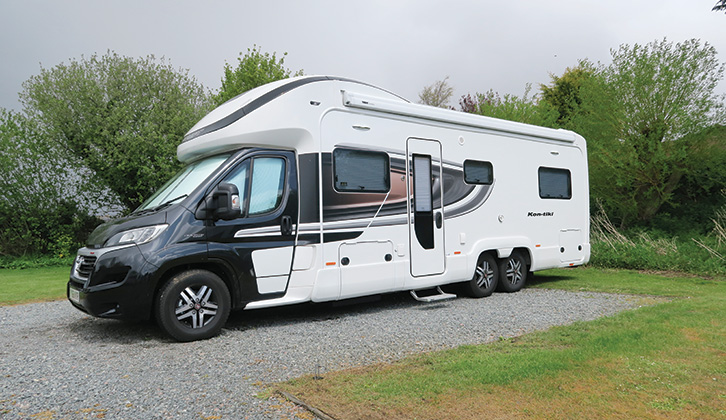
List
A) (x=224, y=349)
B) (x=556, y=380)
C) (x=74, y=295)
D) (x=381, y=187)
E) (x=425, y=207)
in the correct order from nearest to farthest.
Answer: (x=556, y=380), (x=224, y=349), (x=74, y=295), (x=381, y=187), (x=425, y=207)

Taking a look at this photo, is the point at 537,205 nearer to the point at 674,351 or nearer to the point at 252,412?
the point at 674,351

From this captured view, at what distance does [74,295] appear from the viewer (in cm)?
597

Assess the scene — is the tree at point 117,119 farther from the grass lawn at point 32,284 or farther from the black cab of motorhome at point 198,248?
the black cab of motorhome at point 198,248

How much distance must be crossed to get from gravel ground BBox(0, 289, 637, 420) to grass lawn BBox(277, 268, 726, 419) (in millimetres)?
417

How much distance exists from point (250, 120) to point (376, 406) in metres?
3.99

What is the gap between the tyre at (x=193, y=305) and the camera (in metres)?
5.66

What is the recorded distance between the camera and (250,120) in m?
6.43

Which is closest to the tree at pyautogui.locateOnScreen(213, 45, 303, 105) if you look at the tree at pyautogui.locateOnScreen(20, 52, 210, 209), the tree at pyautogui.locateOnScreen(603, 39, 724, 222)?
the tree at pyautogui.locateOnScreen(20, 52, 210, 209)

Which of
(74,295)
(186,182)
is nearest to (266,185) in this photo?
(186,182)

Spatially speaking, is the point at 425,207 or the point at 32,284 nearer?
the point at 425,207

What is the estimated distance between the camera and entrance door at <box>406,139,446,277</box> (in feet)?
24.9

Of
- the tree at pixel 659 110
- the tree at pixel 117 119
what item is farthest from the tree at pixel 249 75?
the tree at pixel 659 110

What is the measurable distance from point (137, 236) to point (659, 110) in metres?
14.4

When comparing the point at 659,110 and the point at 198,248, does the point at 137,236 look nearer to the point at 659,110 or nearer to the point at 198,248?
the point at 198,248
